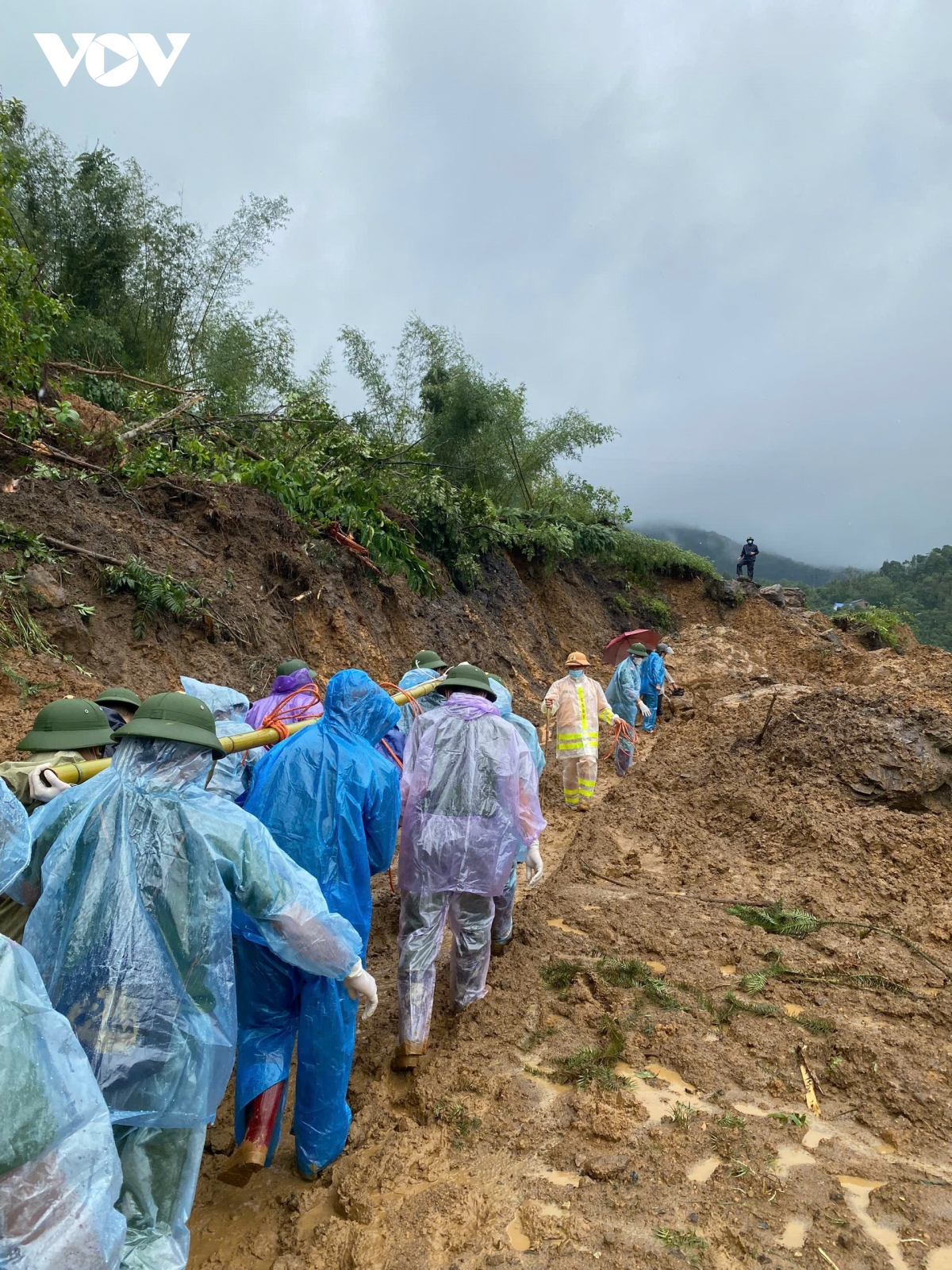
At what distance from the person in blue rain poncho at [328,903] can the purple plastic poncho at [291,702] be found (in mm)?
875

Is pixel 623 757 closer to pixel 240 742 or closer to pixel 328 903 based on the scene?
pixel 240 742

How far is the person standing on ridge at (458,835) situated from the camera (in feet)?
11.6

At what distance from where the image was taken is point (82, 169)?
42.2 feet

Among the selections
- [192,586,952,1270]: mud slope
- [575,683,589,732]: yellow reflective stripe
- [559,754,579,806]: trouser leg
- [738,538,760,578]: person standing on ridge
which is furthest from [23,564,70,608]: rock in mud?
[738,538,760,578]: person standing on ridge

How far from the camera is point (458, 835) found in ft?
11.7

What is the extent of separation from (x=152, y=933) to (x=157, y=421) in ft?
25.5

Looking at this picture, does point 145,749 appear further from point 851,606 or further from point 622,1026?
point 851,606

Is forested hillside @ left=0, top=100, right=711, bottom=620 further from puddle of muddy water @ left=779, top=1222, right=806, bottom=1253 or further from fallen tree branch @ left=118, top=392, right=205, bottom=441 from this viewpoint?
puddle of muddy water @ left=779, top=1222, right=806, bottom=1253

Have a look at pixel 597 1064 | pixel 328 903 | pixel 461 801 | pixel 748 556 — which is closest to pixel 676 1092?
pixel 597 1064

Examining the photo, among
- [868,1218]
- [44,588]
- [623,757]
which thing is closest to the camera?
[868,1218]

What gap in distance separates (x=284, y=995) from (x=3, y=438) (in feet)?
20.8

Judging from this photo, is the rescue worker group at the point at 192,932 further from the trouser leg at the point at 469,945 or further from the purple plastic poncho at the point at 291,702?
the purple plastic poncho at the point at 291,702

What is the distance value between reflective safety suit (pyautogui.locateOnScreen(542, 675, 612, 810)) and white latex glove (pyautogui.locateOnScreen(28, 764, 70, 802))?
5679 millimetres

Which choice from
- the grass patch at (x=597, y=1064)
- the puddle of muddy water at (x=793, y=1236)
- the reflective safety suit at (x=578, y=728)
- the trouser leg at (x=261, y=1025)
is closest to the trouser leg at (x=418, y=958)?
the grass patch at (x=597, y=1064)
